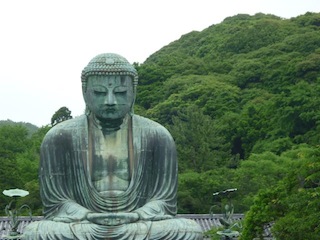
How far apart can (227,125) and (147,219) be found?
109 ft

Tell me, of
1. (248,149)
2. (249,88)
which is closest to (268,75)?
(249,88)

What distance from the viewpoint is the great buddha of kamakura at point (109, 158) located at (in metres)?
10.3

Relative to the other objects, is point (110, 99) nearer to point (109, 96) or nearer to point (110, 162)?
point (109, 96)

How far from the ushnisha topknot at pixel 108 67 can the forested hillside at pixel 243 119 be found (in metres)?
6.72

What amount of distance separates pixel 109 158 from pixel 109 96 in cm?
70

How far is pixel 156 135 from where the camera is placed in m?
10.7

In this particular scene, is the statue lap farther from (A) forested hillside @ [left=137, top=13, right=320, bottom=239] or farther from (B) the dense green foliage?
(B) the dense green foliage

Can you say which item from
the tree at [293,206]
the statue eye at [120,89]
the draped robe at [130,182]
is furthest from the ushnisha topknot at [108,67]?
the tree at [293,206]

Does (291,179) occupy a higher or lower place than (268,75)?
lower

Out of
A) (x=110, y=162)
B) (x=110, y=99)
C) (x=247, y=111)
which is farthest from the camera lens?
(x=247, y=111)

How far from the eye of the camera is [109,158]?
34.7 ft

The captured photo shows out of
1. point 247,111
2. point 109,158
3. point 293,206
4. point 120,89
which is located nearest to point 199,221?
point 293,206

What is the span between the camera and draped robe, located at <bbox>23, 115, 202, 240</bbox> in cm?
1009

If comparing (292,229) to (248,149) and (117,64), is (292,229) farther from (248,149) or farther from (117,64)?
(248,149)
